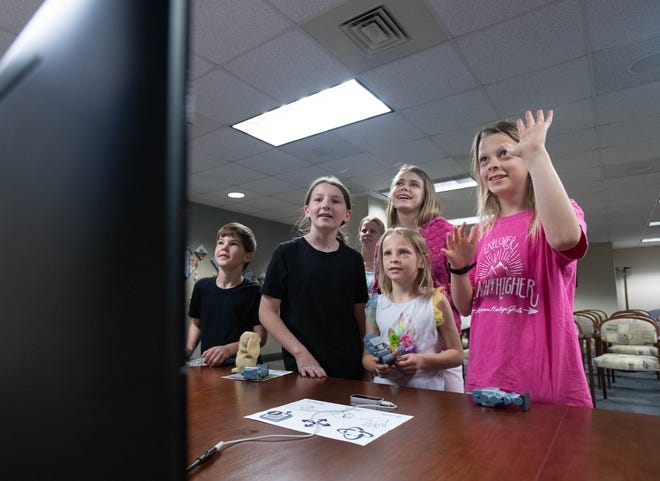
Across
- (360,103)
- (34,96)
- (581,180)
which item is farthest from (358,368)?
(581,180)

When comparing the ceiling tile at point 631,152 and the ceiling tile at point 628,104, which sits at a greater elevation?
the ceiling tile at point 628,104

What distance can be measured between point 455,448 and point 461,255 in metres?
0.67

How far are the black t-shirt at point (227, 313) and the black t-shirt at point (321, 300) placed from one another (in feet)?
1.16

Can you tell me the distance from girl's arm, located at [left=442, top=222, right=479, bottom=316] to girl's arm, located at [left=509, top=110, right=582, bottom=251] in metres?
0.24

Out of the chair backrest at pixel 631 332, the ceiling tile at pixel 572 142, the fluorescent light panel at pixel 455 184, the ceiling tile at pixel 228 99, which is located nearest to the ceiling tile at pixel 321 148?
the ceiling tile at pixel 228 99

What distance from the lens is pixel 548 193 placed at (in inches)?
35.4

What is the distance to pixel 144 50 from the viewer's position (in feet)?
0.50

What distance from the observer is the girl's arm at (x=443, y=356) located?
116cm

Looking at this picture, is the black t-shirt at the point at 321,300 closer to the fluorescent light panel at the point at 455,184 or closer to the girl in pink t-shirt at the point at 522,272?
the girl in pink t-shirt at the point at 522,272

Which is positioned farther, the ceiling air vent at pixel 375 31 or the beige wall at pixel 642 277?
the beige wall at pixel 642 277

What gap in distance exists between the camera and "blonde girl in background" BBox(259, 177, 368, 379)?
1415mm

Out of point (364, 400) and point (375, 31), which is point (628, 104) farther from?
point (364, 400)

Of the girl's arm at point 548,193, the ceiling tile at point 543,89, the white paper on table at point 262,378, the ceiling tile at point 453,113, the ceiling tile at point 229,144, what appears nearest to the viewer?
the girl's arm at point 548,193

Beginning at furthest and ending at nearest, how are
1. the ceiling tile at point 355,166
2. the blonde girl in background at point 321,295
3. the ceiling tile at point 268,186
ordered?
the ceiling tile at point 268,186 → the ceiling tile at point 355,166 → the blonde girl in background at point 321,295
